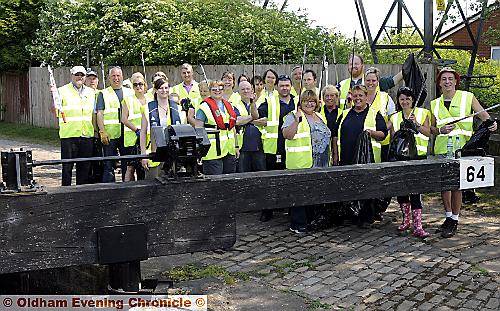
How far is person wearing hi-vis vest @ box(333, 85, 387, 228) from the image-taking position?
26.0ft

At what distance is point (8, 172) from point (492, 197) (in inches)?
330

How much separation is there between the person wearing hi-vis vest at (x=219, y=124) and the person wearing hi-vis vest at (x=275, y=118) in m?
0.48

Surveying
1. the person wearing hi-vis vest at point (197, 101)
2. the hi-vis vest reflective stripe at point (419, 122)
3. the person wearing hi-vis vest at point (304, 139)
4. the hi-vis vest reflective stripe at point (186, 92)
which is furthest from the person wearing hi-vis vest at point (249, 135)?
the hi-vis vest reflective stripe at point (419, 122)

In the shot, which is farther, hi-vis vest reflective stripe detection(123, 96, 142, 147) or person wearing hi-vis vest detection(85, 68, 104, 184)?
person wearing hi-vis vest detection(85, 68, 104, 184)

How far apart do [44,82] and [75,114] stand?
13663mm

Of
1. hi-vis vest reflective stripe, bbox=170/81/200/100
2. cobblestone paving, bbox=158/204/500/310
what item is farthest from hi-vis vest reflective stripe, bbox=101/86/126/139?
cobblestone paving, bbox=158/204/500/310

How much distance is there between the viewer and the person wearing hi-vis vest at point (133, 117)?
8.97 metres

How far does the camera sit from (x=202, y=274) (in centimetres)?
636

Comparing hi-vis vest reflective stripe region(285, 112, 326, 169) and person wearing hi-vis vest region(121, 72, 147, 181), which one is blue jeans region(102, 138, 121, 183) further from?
hi-vis vest reflective stripe region(285, 112, 326, 169)

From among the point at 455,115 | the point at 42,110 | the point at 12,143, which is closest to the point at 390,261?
the point at 455,115

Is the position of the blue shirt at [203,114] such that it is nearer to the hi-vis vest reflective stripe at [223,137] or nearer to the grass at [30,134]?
the hi-vis vest reflective stripe at [223,137]

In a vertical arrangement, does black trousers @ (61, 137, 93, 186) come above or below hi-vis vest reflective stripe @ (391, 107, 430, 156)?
below

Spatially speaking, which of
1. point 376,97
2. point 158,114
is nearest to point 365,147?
point 376,97

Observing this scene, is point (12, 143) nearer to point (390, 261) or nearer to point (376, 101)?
point (376, 101)
